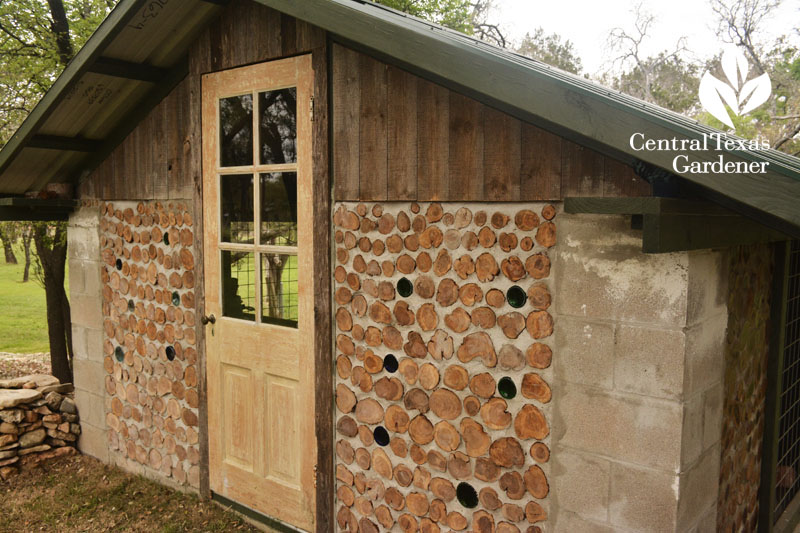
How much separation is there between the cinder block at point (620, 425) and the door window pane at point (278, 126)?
2.01 metres

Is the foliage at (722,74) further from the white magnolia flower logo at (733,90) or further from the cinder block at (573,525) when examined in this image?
the cinder block at (573,525)

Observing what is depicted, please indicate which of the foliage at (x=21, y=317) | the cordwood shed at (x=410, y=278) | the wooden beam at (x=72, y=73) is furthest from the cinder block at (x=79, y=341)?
the foliage at (x=21, y=317)

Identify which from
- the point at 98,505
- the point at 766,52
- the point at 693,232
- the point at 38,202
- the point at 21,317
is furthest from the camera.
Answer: the point at 766,52

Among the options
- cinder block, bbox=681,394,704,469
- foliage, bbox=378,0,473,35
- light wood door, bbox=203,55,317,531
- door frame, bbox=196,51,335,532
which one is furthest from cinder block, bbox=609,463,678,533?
foliage, bbox=378,0,473,35

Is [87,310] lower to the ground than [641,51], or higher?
lower

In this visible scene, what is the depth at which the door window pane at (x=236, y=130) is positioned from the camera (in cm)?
377

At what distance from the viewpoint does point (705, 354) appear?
2531mm

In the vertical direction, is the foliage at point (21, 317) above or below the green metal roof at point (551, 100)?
below

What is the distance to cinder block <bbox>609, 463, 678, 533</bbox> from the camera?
2.39 meters

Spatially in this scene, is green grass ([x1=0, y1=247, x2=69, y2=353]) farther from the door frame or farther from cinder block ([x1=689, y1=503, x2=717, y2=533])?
cinder block ([x1=689, y1=503, x2=717, y2=533])

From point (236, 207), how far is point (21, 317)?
13.3m

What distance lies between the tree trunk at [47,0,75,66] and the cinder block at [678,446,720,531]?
7.46 meters

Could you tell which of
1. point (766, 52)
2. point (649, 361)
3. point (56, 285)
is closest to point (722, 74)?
point (766, 52)

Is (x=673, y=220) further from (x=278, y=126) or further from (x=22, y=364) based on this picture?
(x=22, y=364)
